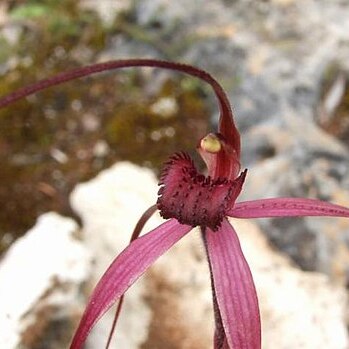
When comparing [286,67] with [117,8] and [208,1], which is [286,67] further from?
[117,8]

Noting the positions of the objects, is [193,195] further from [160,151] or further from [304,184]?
[160,151]

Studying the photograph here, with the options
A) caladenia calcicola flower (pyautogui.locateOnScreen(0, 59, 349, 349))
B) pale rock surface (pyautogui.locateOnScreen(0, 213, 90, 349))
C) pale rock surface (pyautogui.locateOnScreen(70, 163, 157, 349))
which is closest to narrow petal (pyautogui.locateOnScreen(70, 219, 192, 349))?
caladenia calcicola flower (pyautogui.locateOnScreen(0, 59, 349, 349))

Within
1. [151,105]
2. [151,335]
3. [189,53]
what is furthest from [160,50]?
[151,335]

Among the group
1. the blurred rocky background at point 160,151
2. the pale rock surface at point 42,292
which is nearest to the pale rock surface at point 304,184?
the blurred rocky background at point 160,151

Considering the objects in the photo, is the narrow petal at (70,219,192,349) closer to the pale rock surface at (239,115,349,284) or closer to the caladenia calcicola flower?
the caladenia calcicola flower

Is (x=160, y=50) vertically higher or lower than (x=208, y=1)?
lower

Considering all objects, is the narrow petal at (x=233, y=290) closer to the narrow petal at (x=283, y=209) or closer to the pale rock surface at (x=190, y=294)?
the narrow petal at (x=283, y=209)

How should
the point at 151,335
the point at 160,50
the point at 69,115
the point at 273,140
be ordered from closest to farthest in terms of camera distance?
the point at 151,335 < the point at 273,140 < the point at 69,115 < the point at 160,50
